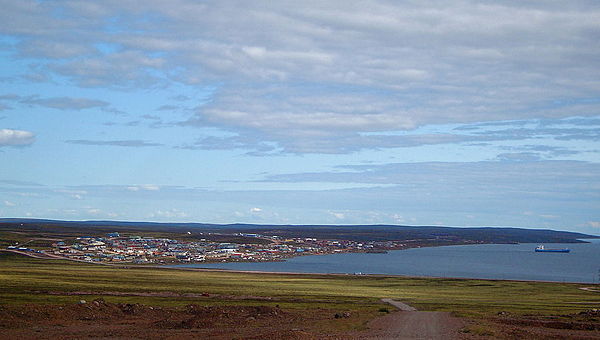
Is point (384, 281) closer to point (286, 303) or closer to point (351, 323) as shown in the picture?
point (286, 303)

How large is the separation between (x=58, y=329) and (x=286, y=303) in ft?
79.9

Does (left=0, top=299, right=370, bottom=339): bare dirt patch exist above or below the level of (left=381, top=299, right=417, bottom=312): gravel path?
above

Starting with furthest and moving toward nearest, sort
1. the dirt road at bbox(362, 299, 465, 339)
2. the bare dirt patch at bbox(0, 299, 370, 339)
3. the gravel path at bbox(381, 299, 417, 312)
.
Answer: the gravel path at bbox(381, 299, 417, 312)
the dirt road at bbox(362, 299, 465, 339)
the bare dirt patch at bbox(0, 299, 370, 339)

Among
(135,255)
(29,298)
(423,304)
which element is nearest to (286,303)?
(423,304)

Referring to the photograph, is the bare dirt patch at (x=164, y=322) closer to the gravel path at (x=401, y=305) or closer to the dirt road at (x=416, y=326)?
the dirt road at (x=416, y=326)

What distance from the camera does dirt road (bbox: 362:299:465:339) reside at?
3572 centimetres

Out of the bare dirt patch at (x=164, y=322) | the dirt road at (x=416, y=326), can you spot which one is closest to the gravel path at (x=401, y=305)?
the dirt road at (x=416, y=326)

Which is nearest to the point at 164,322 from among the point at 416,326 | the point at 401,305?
the point at 416,326

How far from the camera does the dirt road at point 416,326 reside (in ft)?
117

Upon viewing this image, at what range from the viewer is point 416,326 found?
4038 cm

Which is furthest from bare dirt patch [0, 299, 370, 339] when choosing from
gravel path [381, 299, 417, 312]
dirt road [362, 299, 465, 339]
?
→ gravel path [381, 299, 417, 312]

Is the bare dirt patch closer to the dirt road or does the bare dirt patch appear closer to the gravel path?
the dirt road

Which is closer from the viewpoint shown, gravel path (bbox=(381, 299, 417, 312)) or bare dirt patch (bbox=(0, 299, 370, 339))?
bare dirt patch (bbox=(0, 299, 370, 339))

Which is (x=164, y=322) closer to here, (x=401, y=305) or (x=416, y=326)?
(x=416, y=326)
